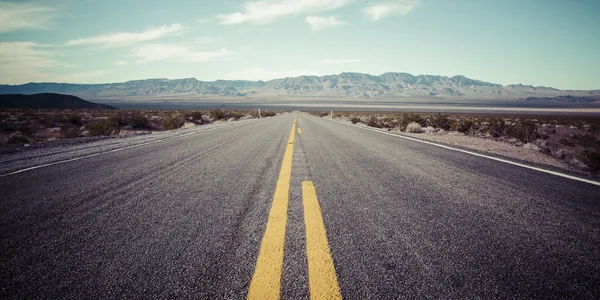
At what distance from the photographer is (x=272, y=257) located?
146 cm

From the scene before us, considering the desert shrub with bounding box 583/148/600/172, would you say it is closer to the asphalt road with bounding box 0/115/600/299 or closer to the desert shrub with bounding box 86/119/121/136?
the asphalt road with bounding box 0/115/600/299

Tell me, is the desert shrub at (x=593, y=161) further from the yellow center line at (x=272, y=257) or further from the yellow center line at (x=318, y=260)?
the yellow center line at (x=272, y=257)

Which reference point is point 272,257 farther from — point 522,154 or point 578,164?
point 522,154

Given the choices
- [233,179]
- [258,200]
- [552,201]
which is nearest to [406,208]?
[258,200]

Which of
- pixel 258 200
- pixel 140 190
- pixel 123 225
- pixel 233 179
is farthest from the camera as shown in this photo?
pixel 233 179

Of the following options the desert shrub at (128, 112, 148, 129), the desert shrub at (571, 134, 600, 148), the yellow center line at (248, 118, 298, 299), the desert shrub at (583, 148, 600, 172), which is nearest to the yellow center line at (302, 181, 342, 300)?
the yellow center line at (248, 118, 298, 299)

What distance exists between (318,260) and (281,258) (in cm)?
22

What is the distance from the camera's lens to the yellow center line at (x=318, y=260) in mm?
1187

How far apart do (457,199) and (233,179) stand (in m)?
2.57

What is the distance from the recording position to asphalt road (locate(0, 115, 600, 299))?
128cm

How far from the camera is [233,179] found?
3172 mm

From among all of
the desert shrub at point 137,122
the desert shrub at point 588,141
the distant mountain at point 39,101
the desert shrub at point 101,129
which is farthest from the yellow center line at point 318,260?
the distant mountain at point 39,101

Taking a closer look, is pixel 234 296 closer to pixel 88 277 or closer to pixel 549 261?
pixel 88 277

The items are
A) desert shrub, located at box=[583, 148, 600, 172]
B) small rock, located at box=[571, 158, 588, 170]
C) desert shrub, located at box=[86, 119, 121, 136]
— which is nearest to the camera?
desert shrub, located at box=[583, 148, 600, 172]
